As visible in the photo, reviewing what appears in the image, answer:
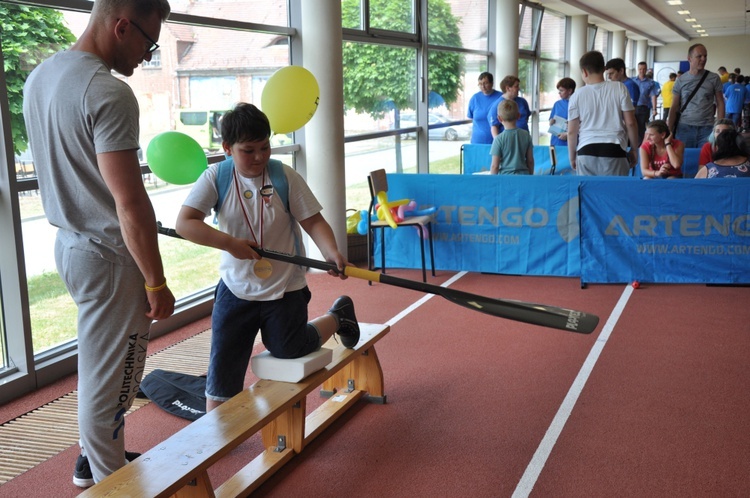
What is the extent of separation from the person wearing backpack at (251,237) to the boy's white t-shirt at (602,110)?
4.08 m

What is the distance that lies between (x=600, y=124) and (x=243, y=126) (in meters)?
4.46

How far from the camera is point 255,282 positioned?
10.6ft

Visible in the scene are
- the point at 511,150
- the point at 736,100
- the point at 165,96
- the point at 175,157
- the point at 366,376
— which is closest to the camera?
the point at 175,157

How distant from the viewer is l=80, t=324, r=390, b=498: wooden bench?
2574mm

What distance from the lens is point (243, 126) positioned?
9.98 ft

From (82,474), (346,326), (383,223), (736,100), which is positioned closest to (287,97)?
(346,326)

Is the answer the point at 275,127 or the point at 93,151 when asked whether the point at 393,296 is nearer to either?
the point at 275,127

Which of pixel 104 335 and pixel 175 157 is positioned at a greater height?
pixel 175 157

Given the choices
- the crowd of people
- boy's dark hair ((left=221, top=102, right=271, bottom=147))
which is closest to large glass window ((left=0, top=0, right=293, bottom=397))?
boy's dark hair ((left=221, top=102, right=271, bottom=147))

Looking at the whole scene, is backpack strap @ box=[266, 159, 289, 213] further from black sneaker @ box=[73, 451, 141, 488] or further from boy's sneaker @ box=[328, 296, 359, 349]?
black sneaker @ box=[73, 451, 141, 488]

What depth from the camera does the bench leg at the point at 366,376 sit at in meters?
4.10

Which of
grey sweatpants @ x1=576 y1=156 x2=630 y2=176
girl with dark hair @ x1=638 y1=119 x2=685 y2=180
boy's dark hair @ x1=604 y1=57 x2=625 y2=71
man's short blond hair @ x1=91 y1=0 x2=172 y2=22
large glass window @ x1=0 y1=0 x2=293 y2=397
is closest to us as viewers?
man's short blond hair @ x1=91 y1=0 x2=172 y2=22

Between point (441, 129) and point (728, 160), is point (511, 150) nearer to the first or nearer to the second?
point (728, 160)

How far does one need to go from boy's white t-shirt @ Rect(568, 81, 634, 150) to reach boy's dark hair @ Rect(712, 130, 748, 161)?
760 mm
